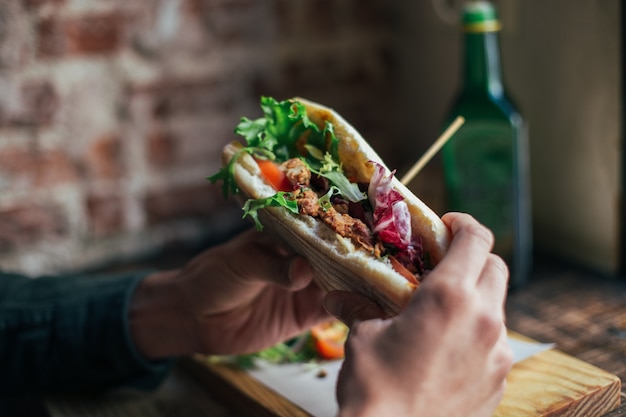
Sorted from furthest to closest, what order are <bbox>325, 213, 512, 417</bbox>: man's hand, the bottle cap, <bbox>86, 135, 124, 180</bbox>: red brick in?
<bbox>86, 135, 124, 180</bbox>: red brick → the bottle cap → <bbox>325, 213, 512, 417</bbox>: man's hand

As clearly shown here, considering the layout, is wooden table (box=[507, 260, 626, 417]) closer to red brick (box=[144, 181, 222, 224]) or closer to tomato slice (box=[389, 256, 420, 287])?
tomato slice (box=[389, 256, 420, 287])

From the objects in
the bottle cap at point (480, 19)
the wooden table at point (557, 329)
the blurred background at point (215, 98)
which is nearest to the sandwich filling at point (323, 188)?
the wooden table at point (557, 329)

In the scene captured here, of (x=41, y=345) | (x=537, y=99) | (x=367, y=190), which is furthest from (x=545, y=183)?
→ (x=41, y=345)

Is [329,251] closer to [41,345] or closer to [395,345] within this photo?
[395,345]

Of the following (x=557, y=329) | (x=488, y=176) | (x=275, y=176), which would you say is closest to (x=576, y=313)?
(x=557, y=329)

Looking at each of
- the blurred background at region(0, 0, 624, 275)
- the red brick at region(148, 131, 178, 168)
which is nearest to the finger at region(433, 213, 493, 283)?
the blurred background at region(0, 0, 624, 275)

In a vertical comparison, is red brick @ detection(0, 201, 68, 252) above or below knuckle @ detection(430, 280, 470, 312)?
below

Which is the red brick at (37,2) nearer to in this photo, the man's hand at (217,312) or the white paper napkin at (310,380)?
the man's hand at (217,312)
